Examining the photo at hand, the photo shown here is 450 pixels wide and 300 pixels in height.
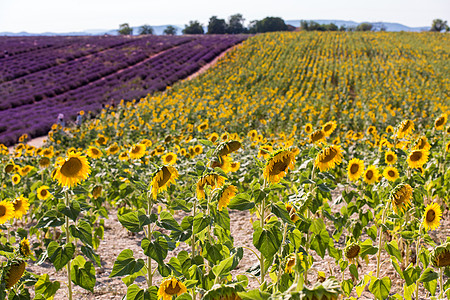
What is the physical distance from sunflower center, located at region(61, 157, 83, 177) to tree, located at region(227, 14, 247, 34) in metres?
76.6

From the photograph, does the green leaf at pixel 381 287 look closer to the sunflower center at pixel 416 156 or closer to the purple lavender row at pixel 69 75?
the sunflower center at pixel 416 156

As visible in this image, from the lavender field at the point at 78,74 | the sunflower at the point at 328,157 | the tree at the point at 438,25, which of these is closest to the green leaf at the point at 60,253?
the sunflower at the point at 328,157

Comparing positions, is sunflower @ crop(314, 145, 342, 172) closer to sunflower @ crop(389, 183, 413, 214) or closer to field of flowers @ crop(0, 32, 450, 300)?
field of flowers @ crop(0, 32, 450, 300)

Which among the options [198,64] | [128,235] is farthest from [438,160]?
[198,64]

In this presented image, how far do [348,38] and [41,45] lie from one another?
34437 millimetres

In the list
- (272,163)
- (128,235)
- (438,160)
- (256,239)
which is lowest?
(128,235)

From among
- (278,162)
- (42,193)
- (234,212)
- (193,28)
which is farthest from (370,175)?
(193,28)

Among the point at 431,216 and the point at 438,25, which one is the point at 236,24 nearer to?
the point at 438,25

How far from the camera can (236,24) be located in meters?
78.0

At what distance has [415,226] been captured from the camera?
128 inches

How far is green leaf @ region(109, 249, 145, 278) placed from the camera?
1980mm

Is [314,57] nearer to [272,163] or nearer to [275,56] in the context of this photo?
[275,56]

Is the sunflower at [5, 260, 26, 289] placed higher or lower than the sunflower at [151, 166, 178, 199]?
lower

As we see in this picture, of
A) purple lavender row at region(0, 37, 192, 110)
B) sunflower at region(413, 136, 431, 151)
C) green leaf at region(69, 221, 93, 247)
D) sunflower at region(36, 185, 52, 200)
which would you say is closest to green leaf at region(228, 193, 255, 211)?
green leaf at region(69, 221, 93, 247)
